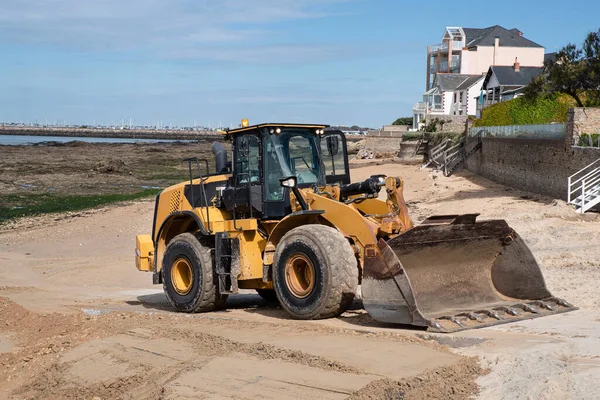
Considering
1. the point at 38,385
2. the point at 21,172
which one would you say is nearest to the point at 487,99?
the point at 21,172

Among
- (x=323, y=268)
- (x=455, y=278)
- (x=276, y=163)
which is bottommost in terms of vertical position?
(x=455, y=278)

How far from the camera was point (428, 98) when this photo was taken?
80.9 metres

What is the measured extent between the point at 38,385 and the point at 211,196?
446cm

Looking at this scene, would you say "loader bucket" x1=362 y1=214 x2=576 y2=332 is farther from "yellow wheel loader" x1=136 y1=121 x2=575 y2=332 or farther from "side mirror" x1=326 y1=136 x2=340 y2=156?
"side mirror" x1=326 y1=136 x2=340 y2=156

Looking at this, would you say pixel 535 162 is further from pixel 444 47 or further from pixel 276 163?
pixel 444 47

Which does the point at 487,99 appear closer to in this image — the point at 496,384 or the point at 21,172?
the point at 21,172

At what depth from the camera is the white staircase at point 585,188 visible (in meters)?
20.7

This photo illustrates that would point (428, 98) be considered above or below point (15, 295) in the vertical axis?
above

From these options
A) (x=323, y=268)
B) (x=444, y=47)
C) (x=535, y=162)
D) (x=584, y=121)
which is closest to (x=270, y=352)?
(x=323, y=268)

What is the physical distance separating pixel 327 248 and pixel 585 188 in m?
13.4

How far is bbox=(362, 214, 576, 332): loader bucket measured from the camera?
9820 mm

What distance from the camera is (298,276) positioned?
11.1 m

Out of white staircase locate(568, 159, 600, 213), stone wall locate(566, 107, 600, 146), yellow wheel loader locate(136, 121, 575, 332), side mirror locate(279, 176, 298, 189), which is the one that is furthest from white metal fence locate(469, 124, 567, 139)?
side mirror locate(279, 176, 298, 189)

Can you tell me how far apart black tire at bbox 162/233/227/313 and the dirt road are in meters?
0.29
